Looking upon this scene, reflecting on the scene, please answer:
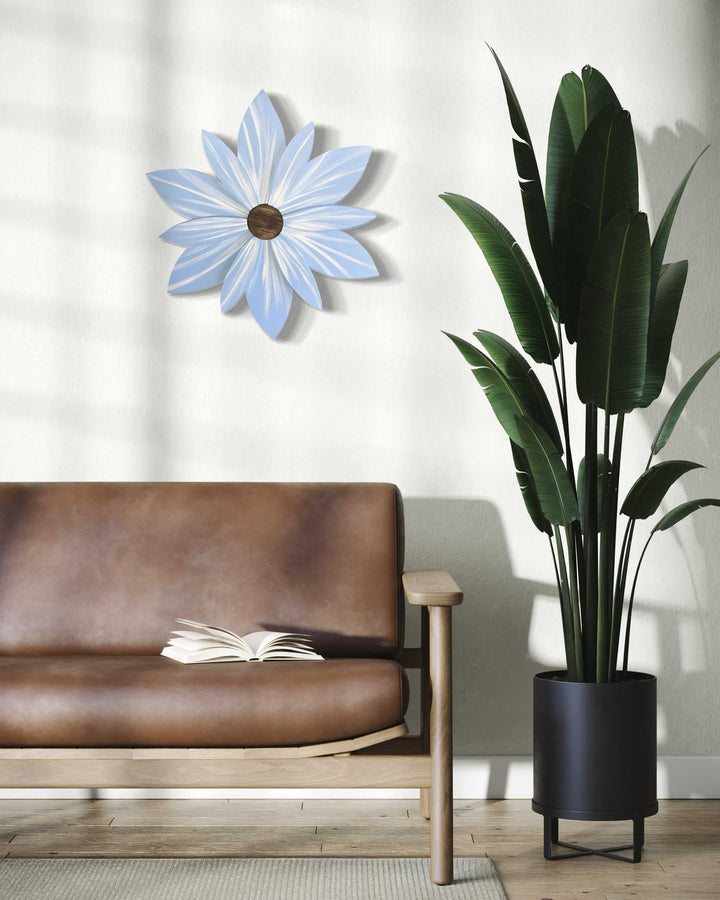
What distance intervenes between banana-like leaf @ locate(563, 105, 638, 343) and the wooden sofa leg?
71cm

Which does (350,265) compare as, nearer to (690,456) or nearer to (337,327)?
(337,327)

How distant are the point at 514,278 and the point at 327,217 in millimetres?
673

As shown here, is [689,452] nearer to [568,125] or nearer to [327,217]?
[568,125]

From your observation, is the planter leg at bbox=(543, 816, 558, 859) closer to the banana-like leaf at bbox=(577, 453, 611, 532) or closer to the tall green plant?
the tall green plant

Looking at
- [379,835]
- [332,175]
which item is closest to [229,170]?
[332,175]

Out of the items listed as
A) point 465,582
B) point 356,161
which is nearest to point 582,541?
point 465,582

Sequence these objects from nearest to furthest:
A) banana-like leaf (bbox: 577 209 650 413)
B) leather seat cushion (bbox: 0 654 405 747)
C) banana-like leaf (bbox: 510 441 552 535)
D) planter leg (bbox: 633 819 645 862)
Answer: leather seat cushion (bbox: 0 654 405 747) < banana-like leaf (bbox: 577 209 650 413) < planter leg (bbox: 633 819 645 862) < banana-like leaf (bbox: 510 441 552 535)

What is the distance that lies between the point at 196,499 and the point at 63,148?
1.05m

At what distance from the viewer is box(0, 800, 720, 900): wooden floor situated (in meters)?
1.95

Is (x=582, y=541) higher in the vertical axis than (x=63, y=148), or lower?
lower

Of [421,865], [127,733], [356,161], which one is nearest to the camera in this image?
[127,733]

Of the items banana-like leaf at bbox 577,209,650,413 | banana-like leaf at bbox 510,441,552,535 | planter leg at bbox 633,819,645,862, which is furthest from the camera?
banana-like leaf at bbox 510,441,552,535

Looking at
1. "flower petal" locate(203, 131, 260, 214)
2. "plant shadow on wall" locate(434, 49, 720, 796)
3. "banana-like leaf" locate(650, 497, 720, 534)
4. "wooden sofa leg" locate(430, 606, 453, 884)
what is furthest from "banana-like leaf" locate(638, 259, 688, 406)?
"flower petal" locate(203, 131, 260, 214)

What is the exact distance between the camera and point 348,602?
7.43 feet
